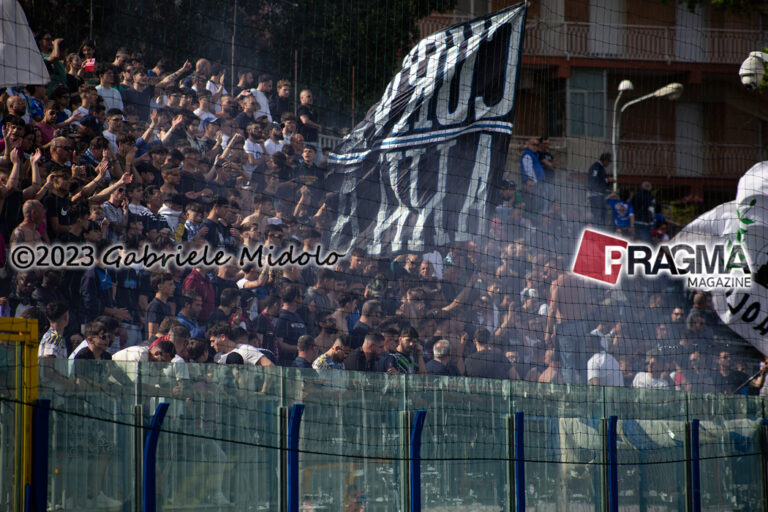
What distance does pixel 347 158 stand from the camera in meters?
7.59

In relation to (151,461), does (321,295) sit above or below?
above

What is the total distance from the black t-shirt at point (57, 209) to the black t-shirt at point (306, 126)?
74.4 inches

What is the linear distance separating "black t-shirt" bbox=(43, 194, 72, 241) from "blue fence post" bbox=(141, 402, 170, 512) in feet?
5.40

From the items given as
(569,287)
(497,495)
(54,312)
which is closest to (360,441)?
(497,495)

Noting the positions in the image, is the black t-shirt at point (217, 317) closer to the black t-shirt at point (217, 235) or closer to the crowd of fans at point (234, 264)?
the crowd of fans at point (234, 264)

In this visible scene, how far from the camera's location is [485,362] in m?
7.42

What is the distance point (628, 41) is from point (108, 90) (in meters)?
8.74

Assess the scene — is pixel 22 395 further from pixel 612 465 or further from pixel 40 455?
pixel 612 465

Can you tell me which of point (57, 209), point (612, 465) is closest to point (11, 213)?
point (57, 209)

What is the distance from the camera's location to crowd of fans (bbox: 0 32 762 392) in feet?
19.9

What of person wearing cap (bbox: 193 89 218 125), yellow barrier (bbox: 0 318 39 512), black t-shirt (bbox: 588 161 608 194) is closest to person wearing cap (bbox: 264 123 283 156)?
person wearing cap (bbox: 193 89 218 125)

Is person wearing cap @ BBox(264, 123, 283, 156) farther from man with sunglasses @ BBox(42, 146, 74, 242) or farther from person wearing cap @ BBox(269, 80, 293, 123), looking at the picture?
man with sunglasses @ BBox(42, 146, 74, 242)

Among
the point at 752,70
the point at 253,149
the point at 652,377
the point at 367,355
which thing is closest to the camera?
the point at 367,355

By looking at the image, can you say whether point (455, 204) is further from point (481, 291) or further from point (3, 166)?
point (3, 166)
